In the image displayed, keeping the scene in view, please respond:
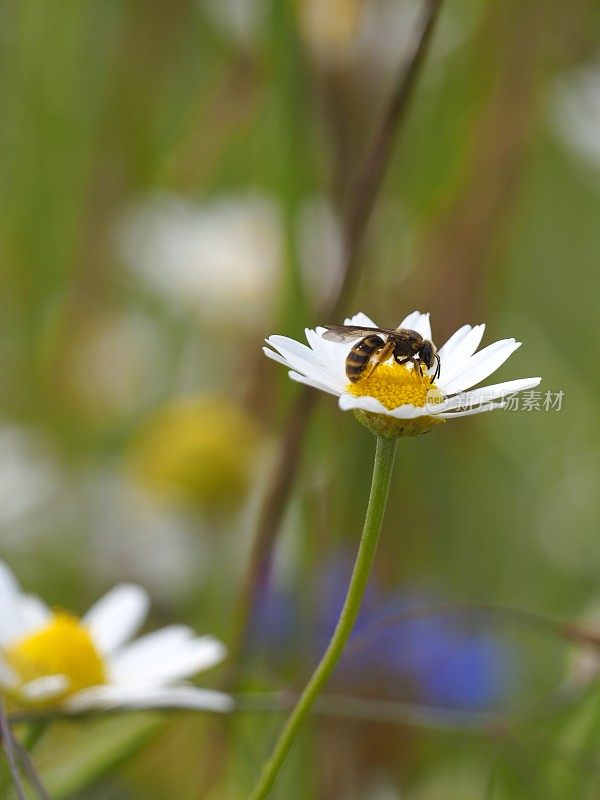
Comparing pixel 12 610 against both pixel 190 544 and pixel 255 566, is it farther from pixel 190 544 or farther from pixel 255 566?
pixel 190 544

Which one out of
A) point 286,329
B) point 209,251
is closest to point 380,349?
point 286,329

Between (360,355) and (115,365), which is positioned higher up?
(115,365)

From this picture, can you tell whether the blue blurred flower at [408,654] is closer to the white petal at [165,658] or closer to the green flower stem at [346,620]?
the white petal at [165,658]

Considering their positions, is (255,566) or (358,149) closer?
(255,566)

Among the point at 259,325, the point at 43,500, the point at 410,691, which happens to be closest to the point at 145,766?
the point at 410,691

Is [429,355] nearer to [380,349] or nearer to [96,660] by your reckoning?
[380,349]

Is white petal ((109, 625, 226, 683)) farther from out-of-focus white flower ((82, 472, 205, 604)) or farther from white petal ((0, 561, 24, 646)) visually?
out-of-focus white flower ((82, 472, 205, 604))
